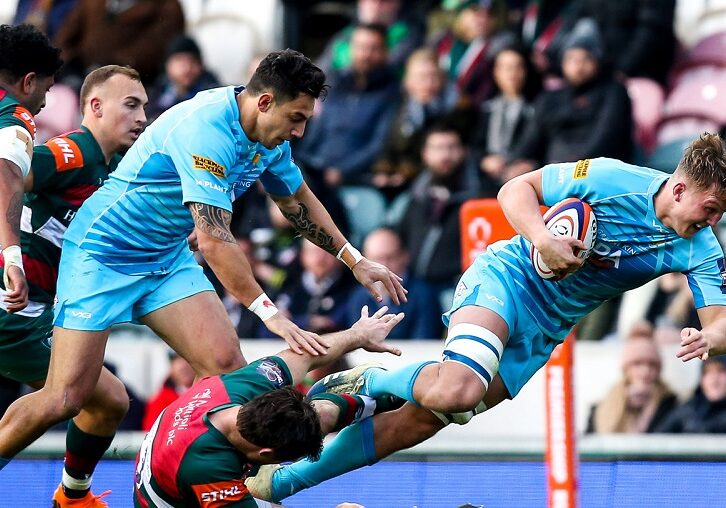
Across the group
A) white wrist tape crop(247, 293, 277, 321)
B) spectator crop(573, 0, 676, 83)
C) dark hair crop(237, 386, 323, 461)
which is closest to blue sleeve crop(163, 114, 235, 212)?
white wrist tape crop(247, 293, 277, 321)

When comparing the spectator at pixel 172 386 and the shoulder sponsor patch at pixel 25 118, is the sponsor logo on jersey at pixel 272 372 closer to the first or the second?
the shoulder sponsor patch at pixel 25 118

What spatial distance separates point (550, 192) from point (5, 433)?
2718 millimetres

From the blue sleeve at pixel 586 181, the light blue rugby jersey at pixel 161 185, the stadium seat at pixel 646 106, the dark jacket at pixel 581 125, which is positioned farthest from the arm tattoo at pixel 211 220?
the stadium seat at pixel 646 106

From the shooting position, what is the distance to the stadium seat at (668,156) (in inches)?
425

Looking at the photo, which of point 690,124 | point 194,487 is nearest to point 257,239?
point 690,124

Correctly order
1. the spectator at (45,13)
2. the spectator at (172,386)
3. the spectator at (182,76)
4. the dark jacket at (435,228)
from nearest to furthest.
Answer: the spectator at (172,386), the dark jacket at (435,228), the spectator at (182,76), the spectator at (45,13)

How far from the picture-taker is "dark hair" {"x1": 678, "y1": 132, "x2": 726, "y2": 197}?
612cm

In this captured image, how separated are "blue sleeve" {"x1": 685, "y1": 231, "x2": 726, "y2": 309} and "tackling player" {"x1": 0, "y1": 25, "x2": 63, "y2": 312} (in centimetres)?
297

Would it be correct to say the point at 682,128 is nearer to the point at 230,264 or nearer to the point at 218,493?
the point at 230,264

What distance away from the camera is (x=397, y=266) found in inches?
414

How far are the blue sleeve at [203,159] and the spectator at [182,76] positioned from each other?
5.71 metres

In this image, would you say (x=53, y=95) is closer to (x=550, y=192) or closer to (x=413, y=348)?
(x=413, y=348)

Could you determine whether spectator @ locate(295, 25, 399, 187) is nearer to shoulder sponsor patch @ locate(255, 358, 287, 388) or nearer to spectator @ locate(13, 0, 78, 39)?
spectator @ locate(13, 0, 78, 39)

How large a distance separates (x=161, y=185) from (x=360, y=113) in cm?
534
